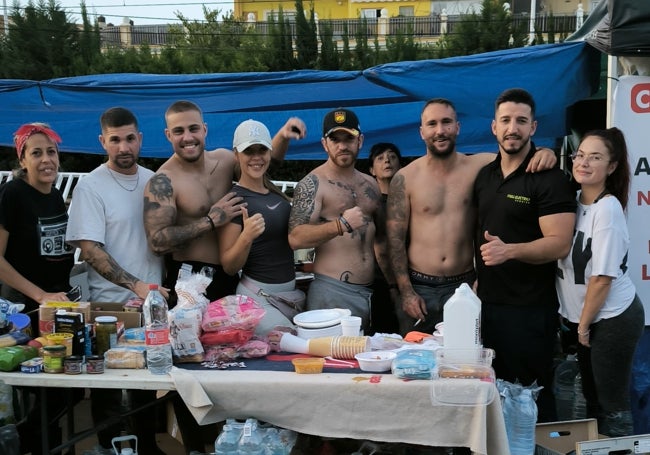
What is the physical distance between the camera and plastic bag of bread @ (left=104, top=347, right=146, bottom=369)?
300cm

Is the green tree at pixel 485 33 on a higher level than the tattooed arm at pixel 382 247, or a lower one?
higher

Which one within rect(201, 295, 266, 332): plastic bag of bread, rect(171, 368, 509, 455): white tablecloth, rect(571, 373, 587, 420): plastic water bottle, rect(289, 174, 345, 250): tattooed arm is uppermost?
rect(289, 174, 345, 250): tattooed arm

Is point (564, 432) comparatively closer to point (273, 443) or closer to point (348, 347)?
point (348, 347)

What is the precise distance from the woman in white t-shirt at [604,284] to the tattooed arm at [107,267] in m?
2.35

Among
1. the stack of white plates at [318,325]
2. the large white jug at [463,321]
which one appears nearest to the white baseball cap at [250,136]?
the stack of white plates at [318,325]

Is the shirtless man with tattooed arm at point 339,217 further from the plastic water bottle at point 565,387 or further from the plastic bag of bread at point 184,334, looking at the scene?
the plastic water bottle at point 565,387

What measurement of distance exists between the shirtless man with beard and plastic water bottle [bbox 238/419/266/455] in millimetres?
1420

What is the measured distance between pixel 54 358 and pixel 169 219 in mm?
1078

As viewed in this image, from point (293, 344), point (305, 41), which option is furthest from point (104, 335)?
point (305, 41)

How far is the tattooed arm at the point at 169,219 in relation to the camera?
3.69 m

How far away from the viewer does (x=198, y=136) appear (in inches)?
154

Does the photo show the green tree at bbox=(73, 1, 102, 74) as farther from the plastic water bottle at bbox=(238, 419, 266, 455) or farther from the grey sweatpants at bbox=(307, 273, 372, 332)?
the plastic water bottle at bbox=(238, 419, 266, 455)

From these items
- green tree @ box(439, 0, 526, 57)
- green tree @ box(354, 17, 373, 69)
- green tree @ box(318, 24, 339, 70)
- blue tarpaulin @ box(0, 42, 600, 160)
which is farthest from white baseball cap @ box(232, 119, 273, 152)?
green tree @ box(439, 0, 526, 57)

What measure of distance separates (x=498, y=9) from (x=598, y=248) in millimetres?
13163
